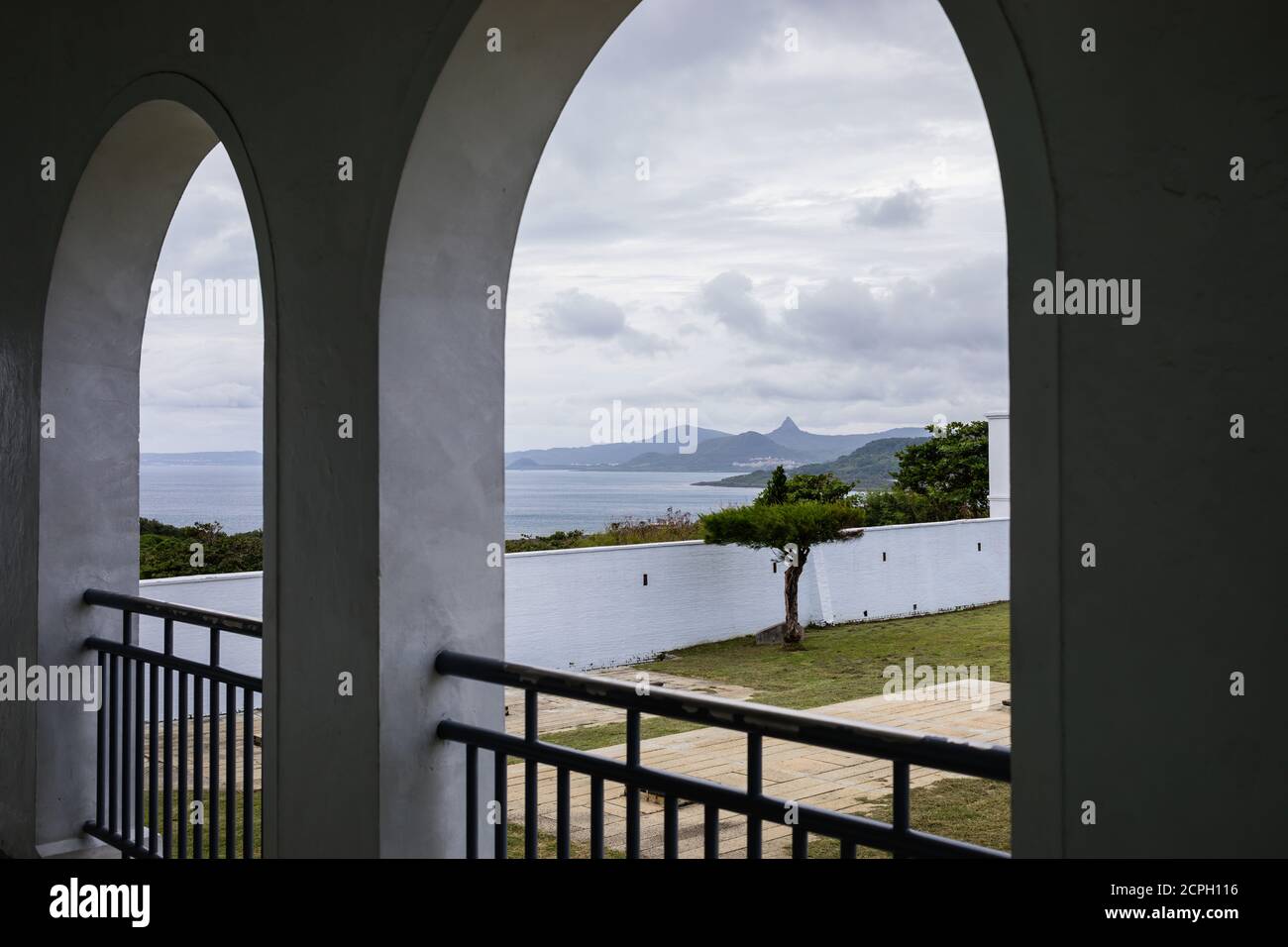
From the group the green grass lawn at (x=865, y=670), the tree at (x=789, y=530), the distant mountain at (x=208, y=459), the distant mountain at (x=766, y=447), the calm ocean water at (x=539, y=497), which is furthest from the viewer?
the distant mountain at (x=208, y=459)

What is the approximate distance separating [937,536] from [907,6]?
9.45m

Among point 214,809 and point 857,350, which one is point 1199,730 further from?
point 857,350

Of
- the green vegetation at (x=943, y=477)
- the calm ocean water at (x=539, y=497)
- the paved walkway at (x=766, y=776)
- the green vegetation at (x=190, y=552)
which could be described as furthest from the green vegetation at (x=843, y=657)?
the calm ocean water at (x=539, y=497)

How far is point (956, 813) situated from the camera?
17.2 ft

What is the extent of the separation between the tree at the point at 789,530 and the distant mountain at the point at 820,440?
24.8 m

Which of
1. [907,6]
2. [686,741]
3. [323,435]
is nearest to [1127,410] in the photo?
[323,435]

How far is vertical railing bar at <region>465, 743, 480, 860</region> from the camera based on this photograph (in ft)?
7.18

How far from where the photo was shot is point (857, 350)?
36344 millimetres

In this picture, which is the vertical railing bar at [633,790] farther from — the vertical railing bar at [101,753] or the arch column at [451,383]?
the vertical railing bar at [101,753]

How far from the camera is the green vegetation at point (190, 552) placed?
12273 mm

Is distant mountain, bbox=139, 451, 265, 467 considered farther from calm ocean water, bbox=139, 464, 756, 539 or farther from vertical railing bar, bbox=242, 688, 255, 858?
vertical railing bar, bbox=242, 688, 255, 858

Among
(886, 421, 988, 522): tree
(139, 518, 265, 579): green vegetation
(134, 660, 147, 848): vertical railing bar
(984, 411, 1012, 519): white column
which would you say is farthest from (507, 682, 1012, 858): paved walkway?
(886, 421, 988, 522): tree

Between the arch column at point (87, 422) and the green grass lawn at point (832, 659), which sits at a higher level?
the arch column at point (87, 422)

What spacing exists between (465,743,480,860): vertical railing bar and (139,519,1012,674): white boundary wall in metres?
6.85
